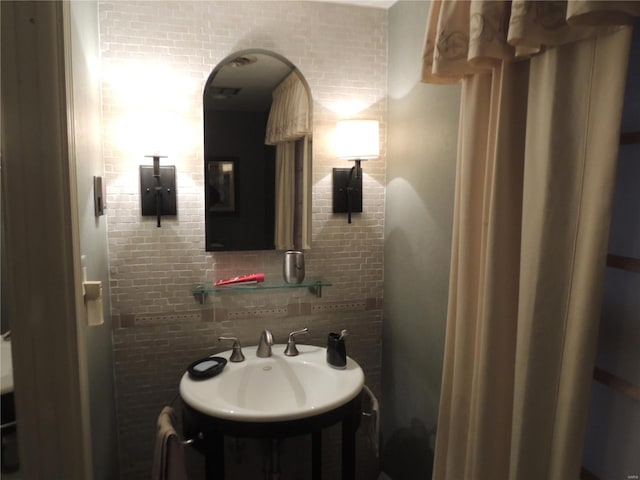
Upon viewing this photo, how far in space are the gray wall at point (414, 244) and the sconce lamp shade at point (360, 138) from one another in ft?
0.43

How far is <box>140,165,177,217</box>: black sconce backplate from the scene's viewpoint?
1.74m

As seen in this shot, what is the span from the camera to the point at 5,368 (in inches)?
42.0

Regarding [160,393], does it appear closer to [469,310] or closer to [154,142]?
[154,142]

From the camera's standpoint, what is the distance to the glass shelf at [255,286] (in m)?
1.82

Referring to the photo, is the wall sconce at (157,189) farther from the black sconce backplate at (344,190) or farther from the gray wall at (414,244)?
the gray wall at (414,244)

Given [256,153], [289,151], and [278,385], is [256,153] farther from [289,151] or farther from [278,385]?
[278,385]

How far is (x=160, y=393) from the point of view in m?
1.89

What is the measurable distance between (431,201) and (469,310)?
58 centimetres

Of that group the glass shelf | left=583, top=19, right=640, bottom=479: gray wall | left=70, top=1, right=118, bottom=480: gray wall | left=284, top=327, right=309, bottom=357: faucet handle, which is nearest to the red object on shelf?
the glass shelf

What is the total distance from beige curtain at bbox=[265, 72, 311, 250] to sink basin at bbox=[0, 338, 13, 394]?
1089 millimetres

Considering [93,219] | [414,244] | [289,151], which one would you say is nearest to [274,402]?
[414,244]

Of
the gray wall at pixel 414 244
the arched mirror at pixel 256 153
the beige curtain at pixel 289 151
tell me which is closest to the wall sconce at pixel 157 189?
the arched mirror at pixel 256 153

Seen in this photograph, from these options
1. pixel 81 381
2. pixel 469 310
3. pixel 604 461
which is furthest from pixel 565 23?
pixel 81 381

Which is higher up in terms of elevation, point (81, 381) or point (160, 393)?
point (81, 381)
